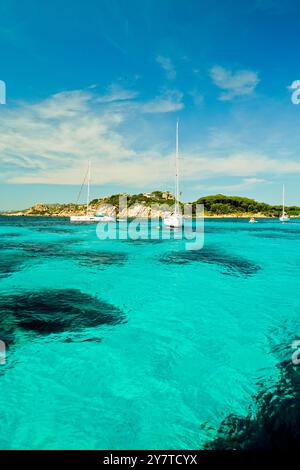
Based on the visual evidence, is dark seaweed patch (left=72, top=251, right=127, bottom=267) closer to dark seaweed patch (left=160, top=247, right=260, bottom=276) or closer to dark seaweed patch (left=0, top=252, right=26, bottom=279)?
dark seaweed patch (left=160, top=247, right=260, bottom=276)

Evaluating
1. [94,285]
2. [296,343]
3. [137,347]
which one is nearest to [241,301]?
[296,343]

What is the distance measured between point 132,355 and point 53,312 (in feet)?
15.9

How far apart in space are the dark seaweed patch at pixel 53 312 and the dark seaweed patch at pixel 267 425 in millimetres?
6654

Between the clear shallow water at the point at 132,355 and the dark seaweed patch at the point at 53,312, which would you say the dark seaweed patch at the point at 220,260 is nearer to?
the clear shallow water at the point at 132,355

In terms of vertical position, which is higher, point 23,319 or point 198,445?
point 23,319

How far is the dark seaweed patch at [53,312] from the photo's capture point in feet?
36.5

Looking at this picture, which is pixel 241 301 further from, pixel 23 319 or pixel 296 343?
pixel 23 319

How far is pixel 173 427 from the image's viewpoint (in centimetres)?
648

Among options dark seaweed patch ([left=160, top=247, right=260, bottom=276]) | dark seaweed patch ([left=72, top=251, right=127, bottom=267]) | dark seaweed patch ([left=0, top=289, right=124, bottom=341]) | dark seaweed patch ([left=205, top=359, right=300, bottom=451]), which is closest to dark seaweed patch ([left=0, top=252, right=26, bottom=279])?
dark seaweed patch ([left=72, top=251, right=127, bottom=267])

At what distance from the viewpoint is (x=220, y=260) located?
95.0 ft

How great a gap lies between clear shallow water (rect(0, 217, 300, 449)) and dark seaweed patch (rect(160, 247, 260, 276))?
347 centimetres

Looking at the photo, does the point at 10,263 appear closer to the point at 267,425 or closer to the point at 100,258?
the point at 100,258

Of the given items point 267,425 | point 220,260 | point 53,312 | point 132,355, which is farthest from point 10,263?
point 267,425

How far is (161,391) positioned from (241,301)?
9.44 metres
